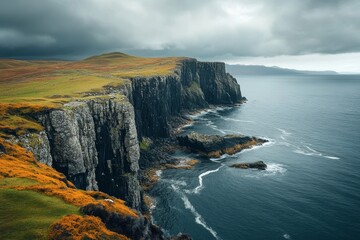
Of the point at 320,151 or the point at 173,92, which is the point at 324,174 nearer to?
the point at 320,151

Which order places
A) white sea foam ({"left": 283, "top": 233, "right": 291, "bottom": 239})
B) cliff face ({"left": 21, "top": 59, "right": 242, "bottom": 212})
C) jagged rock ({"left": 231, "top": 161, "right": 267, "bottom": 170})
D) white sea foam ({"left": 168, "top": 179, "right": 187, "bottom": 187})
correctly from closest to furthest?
1. cliff face ({"left": 21, "top": 59, "right": 242, "bottom": 212})
2. white sea foam ({"left": 283, "top": 233, "right": 291, "bottom": 239})
3. white sea foam ({"left": 168, "top": 179, "right": 187, "bottom": 187})
4. jagged rock ({"left": 231, "top": 161, "right": 267, "bottom": 170})

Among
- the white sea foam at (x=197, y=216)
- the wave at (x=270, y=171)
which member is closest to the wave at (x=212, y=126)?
the wave at (x=270, y=171)

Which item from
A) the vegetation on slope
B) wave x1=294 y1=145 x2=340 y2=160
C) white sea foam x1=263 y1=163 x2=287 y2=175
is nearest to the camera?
the vegetation on slope

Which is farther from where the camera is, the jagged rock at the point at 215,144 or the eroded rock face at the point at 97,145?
the jagged rock at the point at 215,144

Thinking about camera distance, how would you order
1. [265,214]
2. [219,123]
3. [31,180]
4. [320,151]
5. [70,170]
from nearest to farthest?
[31,180], [70,170], [265,214], [320,151], [219,123]

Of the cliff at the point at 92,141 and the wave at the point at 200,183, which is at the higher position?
the cliff at the point at 92,141

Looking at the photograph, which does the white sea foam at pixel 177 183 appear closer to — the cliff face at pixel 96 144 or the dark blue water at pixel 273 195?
the dark blue water at pixel 273 195

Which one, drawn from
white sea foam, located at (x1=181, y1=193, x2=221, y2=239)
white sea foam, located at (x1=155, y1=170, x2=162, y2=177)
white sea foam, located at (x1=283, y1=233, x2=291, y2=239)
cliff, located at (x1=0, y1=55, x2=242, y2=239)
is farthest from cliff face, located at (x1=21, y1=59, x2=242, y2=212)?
white sea foam, located at (x1=283, y1=233, x2=291, y2=239)

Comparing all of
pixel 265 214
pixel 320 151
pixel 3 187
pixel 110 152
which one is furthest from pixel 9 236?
pixel 320 151

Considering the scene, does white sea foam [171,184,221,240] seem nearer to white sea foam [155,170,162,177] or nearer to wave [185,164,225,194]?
wave [185,164,225,194]
